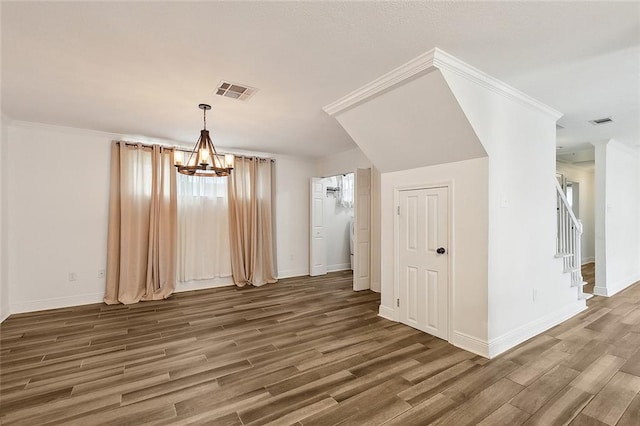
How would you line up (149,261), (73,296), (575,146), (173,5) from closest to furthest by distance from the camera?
(173,5) → (73,296) → (149,261) → (575,146)

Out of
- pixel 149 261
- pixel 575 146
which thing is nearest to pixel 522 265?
pixel 575 146

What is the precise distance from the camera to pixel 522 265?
10.8ft

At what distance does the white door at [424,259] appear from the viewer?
3338mm

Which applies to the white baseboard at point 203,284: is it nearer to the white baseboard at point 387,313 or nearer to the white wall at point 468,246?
the white baseboard at point 387,313

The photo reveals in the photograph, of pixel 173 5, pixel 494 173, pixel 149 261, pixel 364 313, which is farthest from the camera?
pixel 149 261

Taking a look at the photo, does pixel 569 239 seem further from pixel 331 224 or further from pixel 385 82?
pixel 331 224

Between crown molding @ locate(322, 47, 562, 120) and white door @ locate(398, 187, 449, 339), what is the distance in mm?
1140

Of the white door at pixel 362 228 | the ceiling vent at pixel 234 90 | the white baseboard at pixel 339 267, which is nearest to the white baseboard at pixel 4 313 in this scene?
the ceiling vent at pixel 234 90

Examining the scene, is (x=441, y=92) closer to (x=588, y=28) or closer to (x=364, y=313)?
(x=588, y=28)

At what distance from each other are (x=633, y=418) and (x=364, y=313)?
2.65 metres

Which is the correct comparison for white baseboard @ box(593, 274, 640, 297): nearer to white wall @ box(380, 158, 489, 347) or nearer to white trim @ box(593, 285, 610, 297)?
white trim @ box(593, 285, 610, 297)

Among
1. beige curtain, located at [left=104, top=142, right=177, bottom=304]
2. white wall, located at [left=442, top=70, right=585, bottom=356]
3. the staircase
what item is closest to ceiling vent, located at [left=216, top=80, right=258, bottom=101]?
white wall, located at [left=442, top=70, right=585, bottom=356]

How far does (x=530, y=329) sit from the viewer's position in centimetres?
335

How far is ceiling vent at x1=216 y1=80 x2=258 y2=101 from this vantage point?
9.96ft
